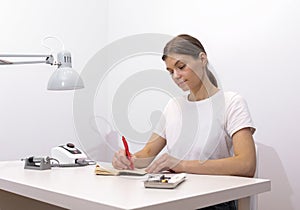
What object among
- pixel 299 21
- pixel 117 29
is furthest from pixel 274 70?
pixel 117 29

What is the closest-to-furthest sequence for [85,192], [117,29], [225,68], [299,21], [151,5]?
[85,192], [299,21], [225,68], [151,5], [117,29]

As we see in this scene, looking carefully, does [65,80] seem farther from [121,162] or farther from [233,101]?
[233,101]

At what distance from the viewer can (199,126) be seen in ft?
5.28

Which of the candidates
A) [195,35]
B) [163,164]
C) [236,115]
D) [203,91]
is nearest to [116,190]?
[163,164]

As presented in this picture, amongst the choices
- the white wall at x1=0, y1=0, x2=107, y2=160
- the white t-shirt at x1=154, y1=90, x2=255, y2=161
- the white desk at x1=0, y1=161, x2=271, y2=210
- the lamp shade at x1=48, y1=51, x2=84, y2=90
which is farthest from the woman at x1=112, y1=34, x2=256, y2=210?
the white wall at x1=0, y1=0, x2=107, y2=160

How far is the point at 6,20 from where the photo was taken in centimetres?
228

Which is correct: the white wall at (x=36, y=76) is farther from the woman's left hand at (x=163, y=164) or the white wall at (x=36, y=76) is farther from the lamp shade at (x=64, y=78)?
the woman's left hand at (x=163, y=164)

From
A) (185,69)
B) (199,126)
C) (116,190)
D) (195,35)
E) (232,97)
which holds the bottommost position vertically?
(116,190)

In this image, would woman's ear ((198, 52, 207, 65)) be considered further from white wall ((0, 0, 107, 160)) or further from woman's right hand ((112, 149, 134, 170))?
white wall ((0, 0, 107, 160))

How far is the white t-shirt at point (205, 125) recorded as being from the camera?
1.50 meters

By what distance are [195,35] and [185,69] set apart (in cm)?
72

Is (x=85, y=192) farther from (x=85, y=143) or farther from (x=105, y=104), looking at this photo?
(x=105, y=104)

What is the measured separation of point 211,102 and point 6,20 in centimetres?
134

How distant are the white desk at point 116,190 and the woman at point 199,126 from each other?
5.4 inches
